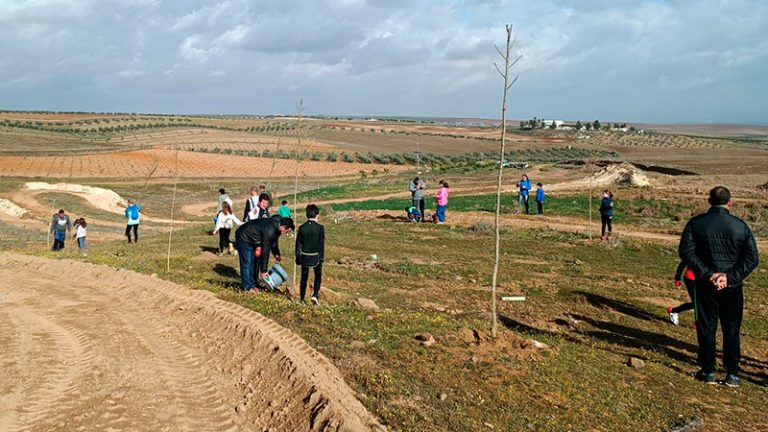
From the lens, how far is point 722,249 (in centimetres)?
780

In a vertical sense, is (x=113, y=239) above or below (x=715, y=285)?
below

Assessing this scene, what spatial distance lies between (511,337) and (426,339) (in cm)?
143

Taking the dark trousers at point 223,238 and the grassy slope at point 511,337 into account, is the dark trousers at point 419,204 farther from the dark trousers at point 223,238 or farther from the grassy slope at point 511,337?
the dark trousers at point 223,238

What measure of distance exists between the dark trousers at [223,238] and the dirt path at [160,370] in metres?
5.09

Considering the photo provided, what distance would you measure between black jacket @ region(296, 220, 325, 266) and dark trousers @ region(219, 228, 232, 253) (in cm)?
653

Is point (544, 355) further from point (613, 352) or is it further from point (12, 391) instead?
point (12, 391)

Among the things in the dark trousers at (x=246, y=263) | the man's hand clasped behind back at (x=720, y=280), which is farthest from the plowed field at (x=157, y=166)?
the man's hand clasped behind back at (x=720, y=280)

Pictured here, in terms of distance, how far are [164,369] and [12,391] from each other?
1.61m

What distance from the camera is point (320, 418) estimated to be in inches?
233

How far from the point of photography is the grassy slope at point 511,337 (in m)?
6.64

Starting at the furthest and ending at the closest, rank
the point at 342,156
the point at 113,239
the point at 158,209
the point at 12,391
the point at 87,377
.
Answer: the point at 342,156
the point at 158,209
the point at 113,239
the point at 87,377
the point at 12,391

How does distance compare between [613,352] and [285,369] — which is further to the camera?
[613,352]

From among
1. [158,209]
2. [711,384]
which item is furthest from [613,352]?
[158,209]

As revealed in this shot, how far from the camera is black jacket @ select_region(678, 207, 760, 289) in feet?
25.3
